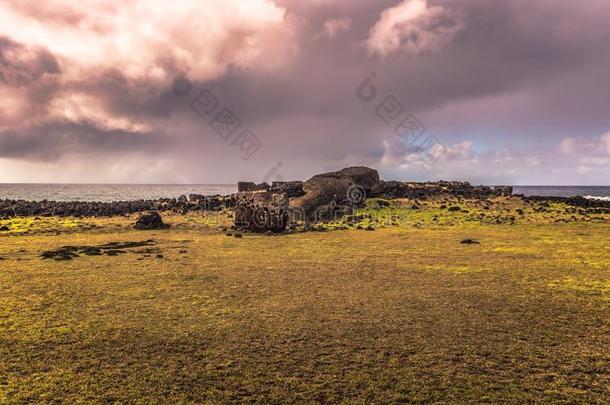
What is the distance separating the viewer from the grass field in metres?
5.19

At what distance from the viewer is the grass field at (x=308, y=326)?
519 cm

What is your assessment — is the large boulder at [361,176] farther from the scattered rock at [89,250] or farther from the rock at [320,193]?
the scattered rock at [89,250]

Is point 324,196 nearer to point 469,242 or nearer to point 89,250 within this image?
point 469,242

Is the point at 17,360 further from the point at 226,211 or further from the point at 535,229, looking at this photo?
the point at 226,211

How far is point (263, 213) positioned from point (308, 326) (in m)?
15.9

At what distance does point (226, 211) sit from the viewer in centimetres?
3219

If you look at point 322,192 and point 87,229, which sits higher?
point 322,192

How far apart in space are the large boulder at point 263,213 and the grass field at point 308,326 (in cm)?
731

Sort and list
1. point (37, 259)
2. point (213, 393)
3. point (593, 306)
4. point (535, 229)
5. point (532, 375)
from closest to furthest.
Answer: point (213, 393) < point (532, 375) < point (593, 306) < point (37, 259) < point (535, 229)

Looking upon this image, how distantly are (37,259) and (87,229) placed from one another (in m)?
10.5

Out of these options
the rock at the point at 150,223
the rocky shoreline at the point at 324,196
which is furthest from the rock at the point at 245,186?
the rock at the point at 150,223

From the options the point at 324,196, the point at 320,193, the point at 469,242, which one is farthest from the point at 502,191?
the point at 469,242

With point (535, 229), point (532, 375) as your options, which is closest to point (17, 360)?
point (532, 375)

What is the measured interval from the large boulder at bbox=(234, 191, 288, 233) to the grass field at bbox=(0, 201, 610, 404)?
7313 millimetres
